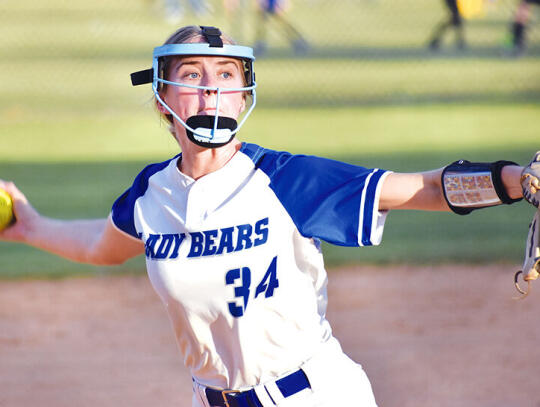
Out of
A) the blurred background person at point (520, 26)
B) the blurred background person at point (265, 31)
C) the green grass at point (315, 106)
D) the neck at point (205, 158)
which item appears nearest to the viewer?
the neck at point (205, 158)

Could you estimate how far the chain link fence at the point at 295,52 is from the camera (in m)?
16.3

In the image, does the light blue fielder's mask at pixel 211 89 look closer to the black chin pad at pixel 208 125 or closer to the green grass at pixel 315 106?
the black chin pad at pixel 208 125

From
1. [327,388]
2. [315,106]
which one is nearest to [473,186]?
[327,388]

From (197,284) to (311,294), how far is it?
38cm

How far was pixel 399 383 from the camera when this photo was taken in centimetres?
512

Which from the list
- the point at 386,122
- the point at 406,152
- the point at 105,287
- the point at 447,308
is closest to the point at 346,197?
the point at 447,308

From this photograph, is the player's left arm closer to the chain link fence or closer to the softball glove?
the softball glove

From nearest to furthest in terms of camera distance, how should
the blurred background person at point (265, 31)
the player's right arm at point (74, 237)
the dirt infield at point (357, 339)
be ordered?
the player's right arm at point (74, 237), the dirt infield at point (357, 339), the blurred background person at point (265, 31)

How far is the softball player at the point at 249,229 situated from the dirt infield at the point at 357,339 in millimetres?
2340

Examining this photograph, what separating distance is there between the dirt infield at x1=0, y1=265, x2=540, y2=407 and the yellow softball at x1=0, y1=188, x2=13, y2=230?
1909 mm

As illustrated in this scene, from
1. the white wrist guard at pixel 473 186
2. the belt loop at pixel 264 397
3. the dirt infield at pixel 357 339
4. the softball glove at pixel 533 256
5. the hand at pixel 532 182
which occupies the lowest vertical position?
the dirt infield at pixel 357 339

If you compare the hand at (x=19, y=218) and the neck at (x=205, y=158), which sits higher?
the neck at (x=205, y=158)

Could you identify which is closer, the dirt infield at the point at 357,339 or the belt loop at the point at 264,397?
the belt loop at the point at 264,397

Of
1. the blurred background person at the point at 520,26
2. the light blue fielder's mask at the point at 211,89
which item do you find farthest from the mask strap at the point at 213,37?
the blurred background person at the point at 520,26
